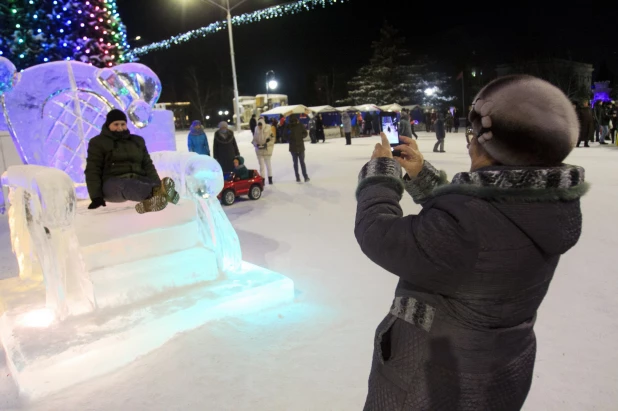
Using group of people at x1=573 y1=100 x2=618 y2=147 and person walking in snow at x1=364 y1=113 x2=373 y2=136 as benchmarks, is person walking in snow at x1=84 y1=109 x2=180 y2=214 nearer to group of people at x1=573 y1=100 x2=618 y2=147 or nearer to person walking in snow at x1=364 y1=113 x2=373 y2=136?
group of people at x1=573 y1=100 x2=618 y2=147

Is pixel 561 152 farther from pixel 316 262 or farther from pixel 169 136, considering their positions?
pixel 169 136

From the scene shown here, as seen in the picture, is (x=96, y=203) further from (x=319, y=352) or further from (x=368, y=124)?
(x=368, y=124)

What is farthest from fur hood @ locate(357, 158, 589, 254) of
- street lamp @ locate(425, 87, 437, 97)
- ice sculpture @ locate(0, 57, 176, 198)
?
street lamp @ locate(425, 87, 437, 97)

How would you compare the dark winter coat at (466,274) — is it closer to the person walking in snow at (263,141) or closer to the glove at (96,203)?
the glove at (96,203)

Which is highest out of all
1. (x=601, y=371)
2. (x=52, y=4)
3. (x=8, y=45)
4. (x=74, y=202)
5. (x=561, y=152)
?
(x=52, y=4)

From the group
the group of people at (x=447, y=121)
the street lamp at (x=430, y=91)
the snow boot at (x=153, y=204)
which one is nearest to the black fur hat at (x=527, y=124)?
the snow boot at (x=153, y=204)

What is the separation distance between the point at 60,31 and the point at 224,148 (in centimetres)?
609

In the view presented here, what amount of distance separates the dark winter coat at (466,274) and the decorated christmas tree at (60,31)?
493 inches

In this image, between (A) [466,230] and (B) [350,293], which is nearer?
(A) [466,230]

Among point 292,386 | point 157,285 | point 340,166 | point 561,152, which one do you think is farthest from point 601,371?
point 340,166

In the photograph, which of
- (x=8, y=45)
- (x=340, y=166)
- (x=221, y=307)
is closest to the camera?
(x=221, y=307)

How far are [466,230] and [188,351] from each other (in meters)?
2.42

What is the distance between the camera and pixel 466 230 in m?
1.10

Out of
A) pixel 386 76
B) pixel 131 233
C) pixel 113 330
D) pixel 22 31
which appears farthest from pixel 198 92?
pixel 113 330
